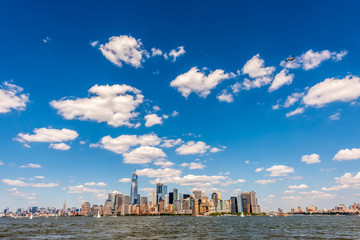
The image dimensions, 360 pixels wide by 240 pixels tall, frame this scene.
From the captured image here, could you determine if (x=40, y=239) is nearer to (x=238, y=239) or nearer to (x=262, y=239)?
(x=238, y=239)

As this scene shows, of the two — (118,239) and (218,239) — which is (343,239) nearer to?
(218,239)

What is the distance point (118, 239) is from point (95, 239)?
6135 mm

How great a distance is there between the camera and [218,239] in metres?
62.5

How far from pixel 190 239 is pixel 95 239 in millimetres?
25533

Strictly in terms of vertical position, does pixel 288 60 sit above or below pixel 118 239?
above

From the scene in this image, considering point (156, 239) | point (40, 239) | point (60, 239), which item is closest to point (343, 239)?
point (156, 239)

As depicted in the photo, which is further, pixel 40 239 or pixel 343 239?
pixel 40 239

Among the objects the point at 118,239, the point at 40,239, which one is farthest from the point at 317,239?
the point at 40,239

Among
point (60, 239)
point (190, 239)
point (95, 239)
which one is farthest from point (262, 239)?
point (60, 239)

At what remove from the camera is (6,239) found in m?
62.3

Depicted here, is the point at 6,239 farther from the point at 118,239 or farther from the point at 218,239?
the point at 218,239

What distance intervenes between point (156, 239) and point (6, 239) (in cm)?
4133

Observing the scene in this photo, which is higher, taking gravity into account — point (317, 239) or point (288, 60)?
point (288, 60)

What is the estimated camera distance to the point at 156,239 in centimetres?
6106
